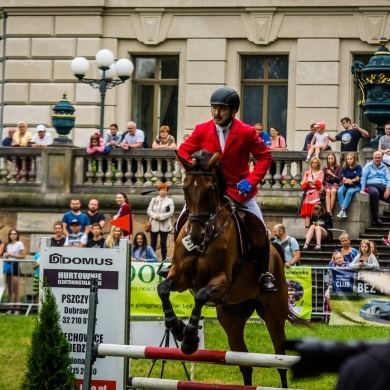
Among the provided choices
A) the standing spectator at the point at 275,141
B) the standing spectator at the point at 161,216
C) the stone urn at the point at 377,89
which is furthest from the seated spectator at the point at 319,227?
the standing spectator at the point at 275,141

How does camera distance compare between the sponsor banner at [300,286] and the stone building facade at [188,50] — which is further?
the stone building facade at [188,50]

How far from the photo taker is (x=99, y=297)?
12.8m

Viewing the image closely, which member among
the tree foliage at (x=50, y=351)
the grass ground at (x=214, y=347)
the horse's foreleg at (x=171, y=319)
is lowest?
the grass ground at (x=214, y=347)

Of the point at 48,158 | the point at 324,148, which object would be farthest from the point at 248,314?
the point at 48,158

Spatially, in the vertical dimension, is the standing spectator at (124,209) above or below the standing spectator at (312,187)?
below

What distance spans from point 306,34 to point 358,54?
1.45m

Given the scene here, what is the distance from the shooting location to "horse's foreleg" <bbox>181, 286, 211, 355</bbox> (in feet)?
37.0

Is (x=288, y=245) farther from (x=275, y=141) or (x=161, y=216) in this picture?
(x=275, y=141)

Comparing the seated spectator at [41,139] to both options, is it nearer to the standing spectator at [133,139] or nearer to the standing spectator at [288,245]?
the standing spectator at [133,139]

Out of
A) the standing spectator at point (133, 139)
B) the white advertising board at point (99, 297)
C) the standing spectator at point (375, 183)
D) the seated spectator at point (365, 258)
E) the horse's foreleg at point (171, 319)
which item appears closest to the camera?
the horse's foreleg at point (171, 319)

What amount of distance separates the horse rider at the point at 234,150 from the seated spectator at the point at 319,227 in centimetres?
1217

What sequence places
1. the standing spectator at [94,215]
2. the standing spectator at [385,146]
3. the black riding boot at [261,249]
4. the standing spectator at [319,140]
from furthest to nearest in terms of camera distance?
the standing spectator at [319,140], the standing spectator at [94,215], the standing spectator at [385,146], the black riding boot at [261,249]

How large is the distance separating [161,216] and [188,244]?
14426 mm

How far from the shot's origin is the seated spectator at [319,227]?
83.1ft
